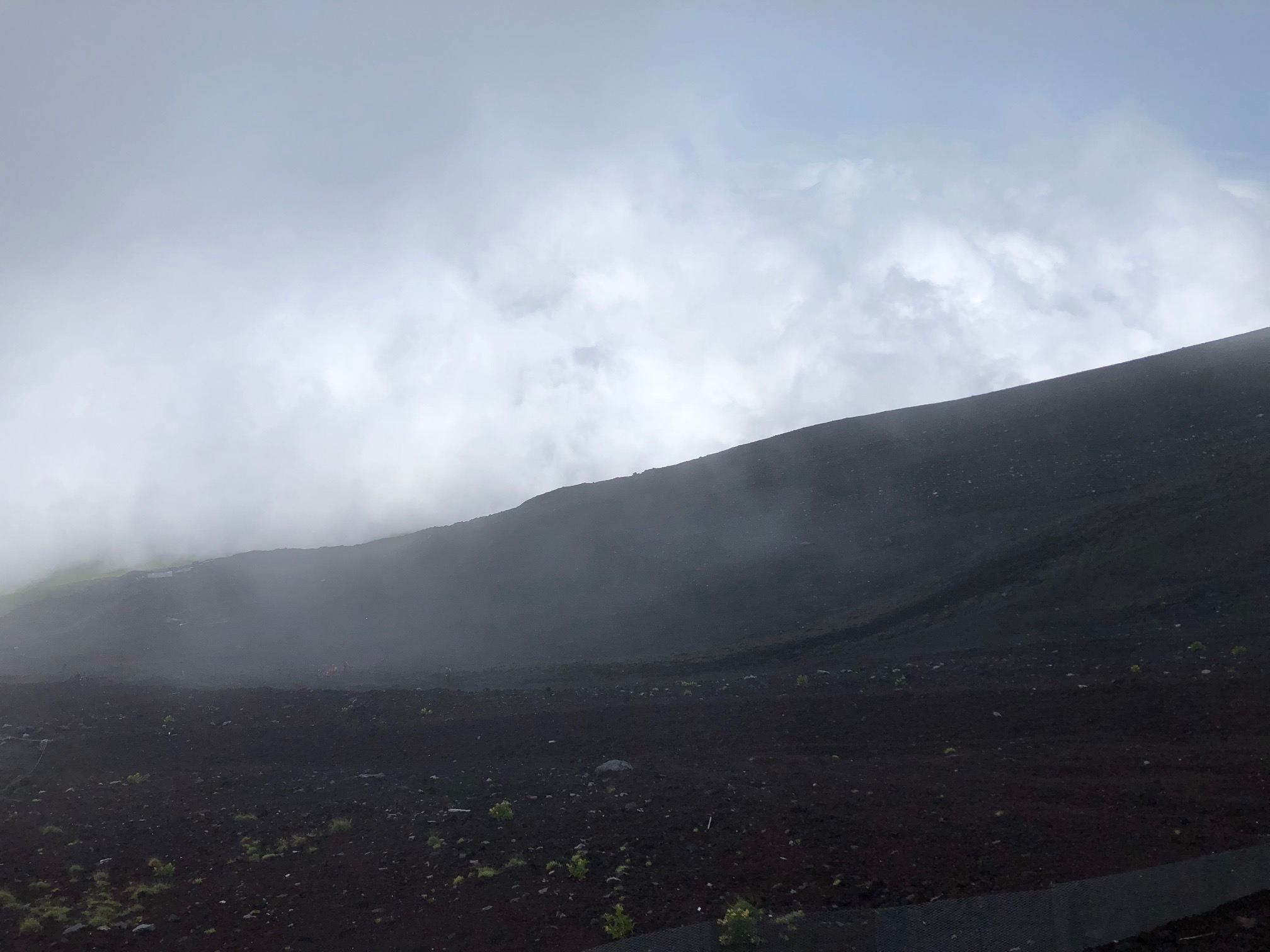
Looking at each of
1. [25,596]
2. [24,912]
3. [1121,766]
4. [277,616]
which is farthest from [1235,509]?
[25,596]

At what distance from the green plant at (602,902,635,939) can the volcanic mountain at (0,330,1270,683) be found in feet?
50.4

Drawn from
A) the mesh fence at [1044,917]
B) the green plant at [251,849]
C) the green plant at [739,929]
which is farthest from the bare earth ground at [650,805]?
the green plant at [739,929]

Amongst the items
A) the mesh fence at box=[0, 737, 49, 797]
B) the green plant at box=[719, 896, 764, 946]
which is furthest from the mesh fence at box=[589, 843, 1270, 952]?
the mesh fence at box=[0, 737, 49, 797]

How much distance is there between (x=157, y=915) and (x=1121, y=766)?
11.5m

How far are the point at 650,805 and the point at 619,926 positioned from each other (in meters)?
3.91

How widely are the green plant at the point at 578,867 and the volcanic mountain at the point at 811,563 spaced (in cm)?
1426

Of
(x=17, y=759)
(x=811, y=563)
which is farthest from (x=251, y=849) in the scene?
(x=811, y=563)

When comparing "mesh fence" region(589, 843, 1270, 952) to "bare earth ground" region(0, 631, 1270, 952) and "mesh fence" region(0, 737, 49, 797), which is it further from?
"mesh fence" region(0, 737, 49, 797)

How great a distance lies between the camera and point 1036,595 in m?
22.9

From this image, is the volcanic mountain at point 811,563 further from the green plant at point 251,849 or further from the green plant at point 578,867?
the green plant at point 251,849

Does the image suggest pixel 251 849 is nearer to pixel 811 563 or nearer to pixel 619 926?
pixel 619 926

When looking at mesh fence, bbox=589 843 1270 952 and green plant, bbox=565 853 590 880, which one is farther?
green plant, bbox=565 853 590 880

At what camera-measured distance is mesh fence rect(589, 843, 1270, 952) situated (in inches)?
252

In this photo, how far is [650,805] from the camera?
11.6 m
